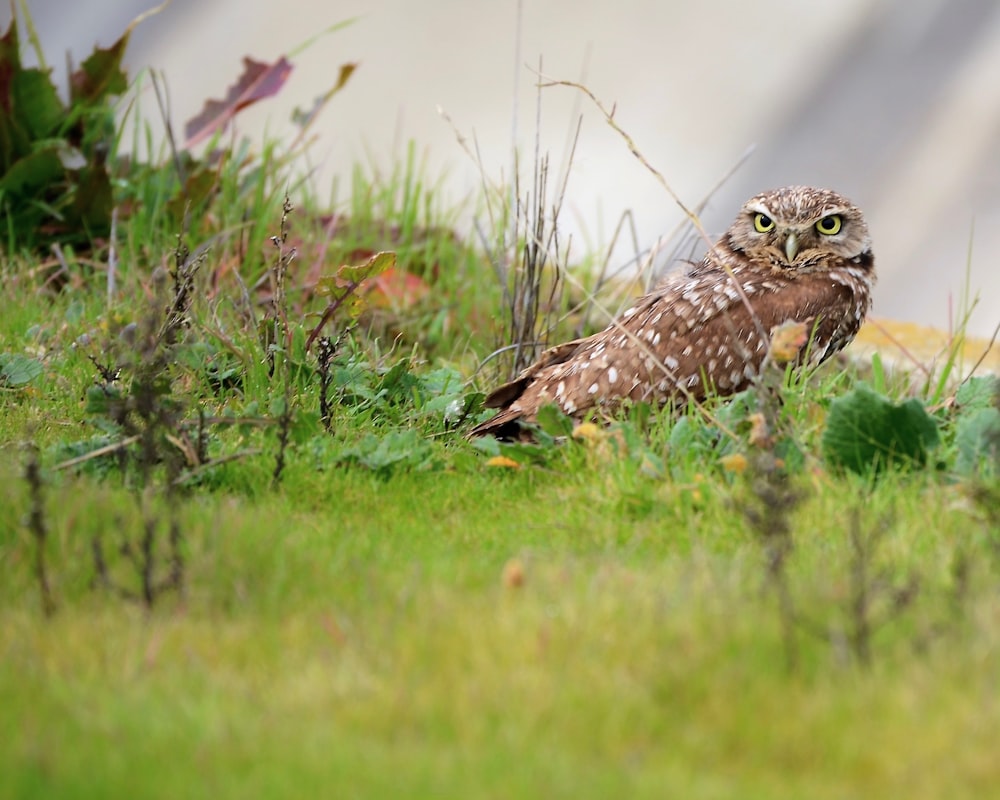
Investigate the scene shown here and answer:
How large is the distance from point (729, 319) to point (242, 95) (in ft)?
12.2

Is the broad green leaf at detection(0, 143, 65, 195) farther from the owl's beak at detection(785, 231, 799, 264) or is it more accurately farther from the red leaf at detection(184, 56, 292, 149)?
the owl's beak at detection(785, 231, 799, 264)

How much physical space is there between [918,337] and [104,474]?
209 inches

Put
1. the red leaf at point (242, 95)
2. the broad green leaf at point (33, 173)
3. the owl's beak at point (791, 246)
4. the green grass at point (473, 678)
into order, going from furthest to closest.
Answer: the red leaf at point (242, 95) → the broad green leaf at point (33, 173) → the owl's beak at point (791, 246) → the green grass at point (473, 678)

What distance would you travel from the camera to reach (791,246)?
16.0 ft

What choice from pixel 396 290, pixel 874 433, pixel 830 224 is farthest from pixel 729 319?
pixel 396 290

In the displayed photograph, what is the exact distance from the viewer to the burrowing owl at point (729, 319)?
4582 mm

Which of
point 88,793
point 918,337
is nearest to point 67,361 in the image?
point 88,793

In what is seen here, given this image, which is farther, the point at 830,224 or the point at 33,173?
the point at 33,173

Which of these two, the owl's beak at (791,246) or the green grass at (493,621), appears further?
the owl's beak at (791,246)

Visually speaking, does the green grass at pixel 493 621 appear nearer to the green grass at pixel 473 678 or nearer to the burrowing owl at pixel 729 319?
the green grass at pixel 473 678

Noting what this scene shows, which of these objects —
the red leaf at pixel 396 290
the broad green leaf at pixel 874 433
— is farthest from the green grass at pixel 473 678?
the red leaf at pixel 396 290

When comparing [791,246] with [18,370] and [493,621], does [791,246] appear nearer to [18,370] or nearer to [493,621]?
[493,621]

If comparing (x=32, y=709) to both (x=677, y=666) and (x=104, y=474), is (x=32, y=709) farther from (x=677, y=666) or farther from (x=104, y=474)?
(x=104, y=474)

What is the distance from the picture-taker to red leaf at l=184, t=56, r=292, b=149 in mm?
6996
